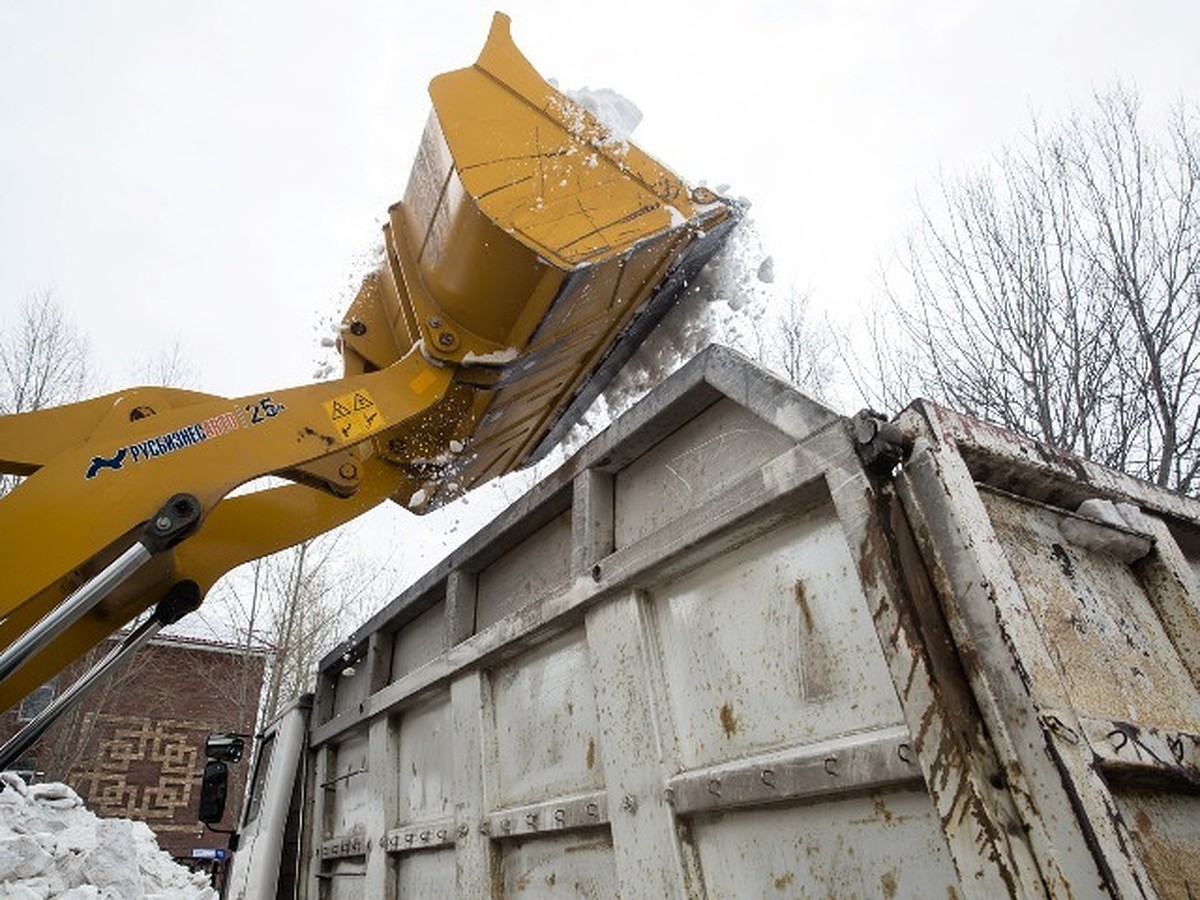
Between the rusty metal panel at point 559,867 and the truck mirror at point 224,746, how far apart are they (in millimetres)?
2571

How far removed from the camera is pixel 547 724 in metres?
2.02

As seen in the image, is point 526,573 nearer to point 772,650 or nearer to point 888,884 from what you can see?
point 772,650

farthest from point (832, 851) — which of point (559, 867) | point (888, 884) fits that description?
point (559, 867)

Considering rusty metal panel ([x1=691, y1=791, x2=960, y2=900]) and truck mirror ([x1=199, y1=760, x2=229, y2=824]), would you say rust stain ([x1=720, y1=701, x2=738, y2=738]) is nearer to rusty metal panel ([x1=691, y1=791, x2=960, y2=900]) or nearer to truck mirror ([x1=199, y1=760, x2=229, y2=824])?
rusty metal panel ([x1=691, y1=791, x2=960, y2=900])

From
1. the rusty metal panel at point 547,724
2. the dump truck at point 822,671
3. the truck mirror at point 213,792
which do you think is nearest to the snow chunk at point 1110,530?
the dump truck at point 822,671

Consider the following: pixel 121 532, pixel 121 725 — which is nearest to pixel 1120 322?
pixel 121 532

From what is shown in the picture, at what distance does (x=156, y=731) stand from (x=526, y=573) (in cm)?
1680

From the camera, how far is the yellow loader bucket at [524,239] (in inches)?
80.8

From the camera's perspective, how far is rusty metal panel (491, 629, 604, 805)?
1881mm

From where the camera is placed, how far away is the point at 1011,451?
1.41 meters

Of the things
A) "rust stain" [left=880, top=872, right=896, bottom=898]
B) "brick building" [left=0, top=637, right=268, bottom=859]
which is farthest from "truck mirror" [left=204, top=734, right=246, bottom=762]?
"brick building" [left=0, top=637, right=268, bottom=859]

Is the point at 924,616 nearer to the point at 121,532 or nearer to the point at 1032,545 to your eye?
the point at 1032,545

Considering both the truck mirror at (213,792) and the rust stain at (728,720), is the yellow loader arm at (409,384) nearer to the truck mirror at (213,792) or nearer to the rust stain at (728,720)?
the rust stain at (728,720)

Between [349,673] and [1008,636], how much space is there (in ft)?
9.79
